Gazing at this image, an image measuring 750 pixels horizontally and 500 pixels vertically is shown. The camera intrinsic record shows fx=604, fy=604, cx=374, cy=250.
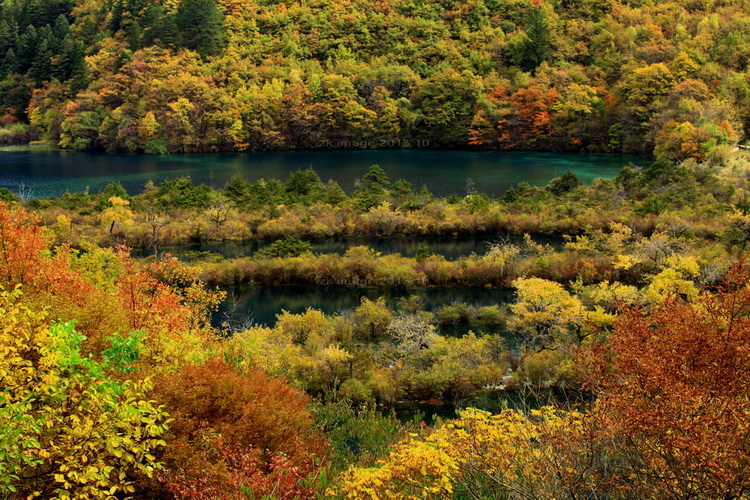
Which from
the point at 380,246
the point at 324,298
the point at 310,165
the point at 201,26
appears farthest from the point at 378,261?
the point at 201,26

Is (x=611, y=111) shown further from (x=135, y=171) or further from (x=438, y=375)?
(x=438, y=375)

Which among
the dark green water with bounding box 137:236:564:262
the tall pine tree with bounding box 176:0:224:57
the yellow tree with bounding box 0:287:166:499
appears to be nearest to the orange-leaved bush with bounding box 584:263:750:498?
the yellow tree with bounding box 0:287:166:499

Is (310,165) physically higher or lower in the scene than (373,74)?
lower

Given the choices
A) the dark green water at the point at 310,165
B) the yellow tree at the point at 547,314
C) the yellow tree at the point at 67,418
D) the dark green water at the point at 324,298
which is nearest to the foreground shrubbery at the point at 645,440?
the yellow tree at the point at 67,418

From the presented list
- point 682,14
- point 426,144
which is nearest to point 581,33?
point 682,14

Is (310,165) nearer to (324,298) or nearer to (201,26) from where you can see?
(324,298)

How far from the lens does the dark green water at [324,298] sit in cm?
2473

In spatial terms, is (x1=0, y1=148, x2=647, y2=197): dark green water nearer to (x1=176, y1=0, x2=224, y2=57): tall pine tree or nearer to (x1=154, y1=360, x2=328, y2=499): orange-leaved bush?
(x1=176, y1=0, x2=224, y2=57): tall pine tree

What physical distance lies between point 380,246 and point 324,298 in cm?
791

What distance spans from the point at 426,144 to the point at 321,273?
157 ft

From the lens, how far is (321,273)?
27688 millimetres

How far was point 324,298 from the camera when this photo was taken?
86.3 ft

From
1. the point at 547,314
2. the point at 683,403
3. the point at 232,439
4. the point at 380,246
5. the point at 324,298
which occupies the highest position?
the point at 683,403

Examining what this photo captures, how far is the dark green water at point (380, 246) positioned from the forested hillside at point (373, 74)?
32.1m
